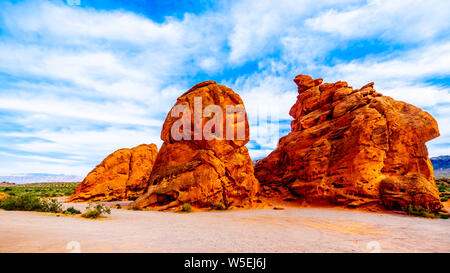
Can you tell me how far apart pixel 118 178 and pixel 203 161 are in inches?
517

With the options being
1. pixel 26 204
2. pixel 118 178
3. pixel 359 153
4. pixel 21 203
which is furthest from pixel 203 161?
pixel 118 178

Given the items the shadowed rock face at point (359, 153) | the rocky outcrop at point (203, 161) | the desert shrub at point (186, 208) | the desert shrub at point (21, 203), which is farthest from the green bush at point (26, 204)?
the shadowed rock face at point (359, 153)

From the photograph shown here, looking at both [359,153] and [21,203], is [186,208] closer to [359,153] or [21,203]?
[21,203]

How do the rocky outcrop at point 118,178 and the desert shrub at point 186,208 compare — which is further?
the rocky outcrop at point 118,178

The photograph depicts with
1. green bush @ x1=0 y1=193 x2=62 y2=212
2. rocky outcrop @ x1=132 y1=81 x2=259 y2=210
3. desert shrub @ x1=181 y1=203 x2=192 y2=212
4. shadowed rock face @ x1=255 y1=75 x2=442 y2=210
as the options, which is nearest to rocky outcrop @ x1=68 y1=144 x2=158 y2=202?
rocky outcrop @ x1=132 y1=81 x2=259 y2=210

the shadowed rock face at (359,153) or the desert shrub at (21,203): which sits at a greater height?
the shadowed rock face at (359,153)

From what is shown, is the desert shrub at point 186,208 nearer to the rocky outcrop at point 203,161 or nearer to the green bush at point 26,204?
the rocky outcrop at point 203,161

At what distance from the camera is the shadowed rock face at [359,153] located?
15367 mm

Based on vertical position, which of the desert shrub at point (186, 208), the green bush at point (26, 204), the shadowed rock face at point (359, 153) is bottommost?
the desert shrub at point (186, 208)

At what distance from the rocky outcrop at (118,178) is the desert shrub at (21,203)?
11436mm

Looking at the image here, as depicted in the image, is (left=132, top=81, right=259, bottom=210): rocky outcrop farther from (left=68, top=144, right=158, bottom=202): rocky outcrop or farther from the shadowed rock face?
(left=68, top=144, right=158, bottom=202): rocky outcrop
